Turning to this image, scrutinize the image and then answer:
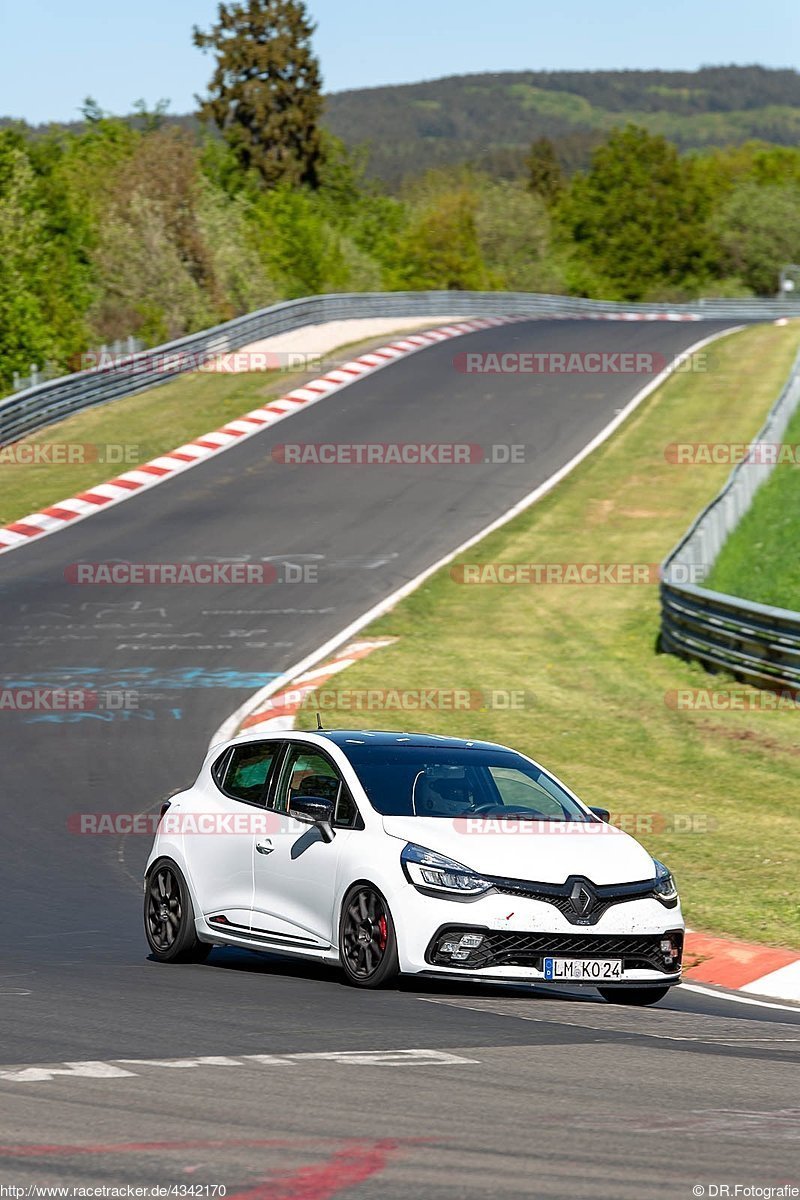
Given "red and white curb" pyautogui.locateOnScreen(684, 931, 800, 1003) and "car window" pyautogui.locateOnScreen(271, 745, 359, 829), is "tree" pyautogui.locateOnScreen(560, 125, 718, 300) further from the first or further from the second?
"car window" pyautogui.locateOnScreen(271, 745, 359, 829)

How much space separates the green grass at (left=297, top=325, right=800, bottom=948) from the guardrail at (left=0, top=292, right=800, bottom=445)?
39.2ft

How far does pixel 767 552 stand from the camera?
2911 centimetres

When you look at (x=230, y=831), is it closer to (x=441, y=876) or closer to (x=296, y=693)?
(x=441, y=876)

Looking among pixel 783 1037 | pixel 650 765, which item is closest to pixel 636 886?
pixel 783 1037

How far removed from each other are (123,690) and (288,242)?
85.6m

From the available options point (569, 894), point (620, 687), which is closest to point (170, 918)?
point (569, 894)

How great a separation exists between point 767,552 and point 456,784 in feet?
63.5

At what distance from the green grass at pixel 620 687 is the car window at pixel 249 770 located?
10.6ft

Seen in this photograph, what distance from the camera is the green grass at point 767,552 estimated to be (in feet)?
86.8

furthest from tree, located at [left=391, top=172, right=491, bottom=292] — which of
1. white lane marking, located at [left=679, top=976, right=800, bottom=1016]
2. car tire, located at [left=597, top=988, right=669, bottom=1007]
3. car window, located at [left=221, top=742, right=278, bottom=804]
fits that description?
car tire, located at [left=597, top=988, right=669, bottom=1007]

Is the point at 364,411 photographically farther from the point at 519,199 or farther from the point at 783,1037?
the point at 519,199

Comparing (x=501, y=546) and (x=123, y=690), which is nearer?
(x=123, y=690)

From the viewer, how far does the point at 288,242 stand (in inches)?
4090

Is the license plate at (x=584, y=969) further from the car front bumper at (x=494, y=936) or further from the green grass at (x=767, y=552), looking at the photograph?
the green grass at (x=767, y=552)
